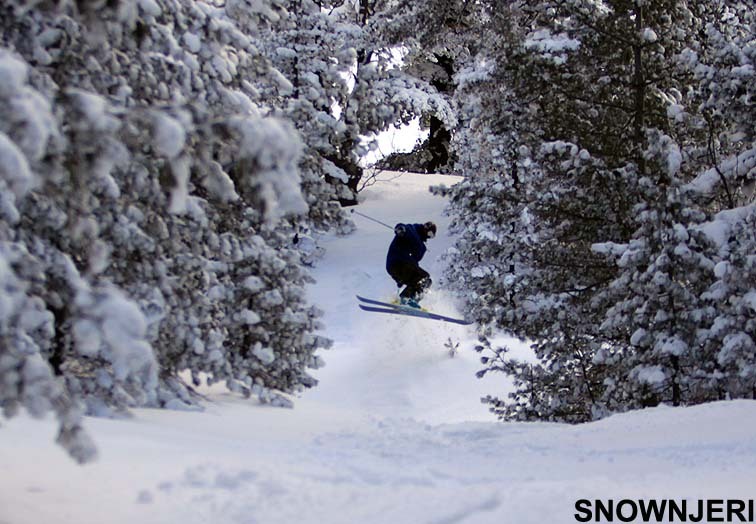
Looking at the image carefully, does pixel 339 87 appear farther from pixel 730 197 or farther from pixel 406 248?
pixel 730 197

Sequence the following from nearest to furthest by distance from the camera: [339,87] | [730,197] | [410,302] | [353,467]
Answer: [353,467], [730,197], [339,87], [410,302]

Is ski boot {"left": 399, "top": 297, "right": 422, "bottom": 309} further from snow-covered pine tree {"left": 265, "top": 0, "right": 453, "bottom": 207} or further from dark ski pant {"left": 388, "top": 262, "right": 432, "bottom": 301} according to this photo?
snow-covered pine tree {"left": 265, "top": 0, "right": 453, "bottom": 207}

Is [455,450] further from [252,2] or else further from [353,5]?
[353,5]

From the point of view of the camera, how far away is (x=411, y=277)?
56.6ft

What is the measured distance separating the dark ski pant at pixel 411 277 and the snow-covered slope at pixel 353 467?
6528 millimetres

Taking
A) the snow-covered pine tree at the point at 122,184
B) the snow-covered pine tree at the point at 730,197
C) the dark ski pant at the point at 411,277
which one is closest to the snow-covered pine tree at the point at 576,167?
the snow-covered pine tree at the point at 730,197

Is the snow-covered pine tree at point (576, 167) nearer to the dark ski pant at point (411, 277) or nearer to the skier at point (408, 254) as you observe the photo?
the skier at point (408, 254)

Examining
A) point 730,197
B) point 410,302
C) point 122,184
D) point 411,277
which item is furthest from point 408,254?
point 122,184

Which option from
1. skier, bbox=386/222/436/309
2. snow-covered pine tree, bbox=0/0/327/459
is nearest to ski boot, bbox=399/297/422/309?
skier, bbox=386/222/436/309

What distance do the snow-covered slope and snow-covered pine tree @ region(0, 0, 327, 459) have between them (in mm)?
534

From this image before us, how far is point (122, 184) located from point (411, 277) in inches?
465

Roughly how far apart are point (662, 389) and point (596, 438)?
2410mm

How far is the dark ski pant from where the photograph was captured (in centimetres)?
1706

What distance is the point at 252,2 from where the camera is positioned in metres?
7.13
